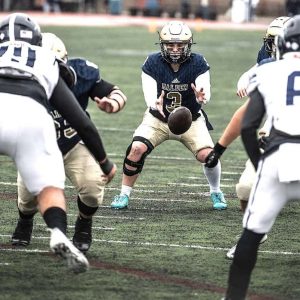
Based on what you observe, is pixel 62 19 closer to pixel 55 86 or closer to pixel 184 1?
pixel 184 1

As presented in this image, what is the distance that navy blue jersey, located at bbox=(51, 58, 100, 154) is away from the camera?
7.32 meters

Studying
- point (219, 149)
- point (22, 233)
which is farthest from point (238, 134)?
point (22, 233)

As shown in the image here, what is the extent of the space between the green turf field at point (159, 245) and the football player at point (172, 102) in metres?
0.23

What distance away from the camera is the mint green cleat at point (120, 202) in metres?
9.12

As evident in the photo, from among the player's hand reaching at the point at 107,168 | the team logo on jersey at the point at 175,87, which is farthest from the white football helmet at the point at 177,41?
the player's hand reaching at the point at 107,168

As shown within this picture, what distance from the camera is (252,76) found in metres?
6.10

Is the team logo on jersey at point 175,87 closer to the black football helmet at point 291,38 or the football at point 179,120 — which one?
the football at point 179,120

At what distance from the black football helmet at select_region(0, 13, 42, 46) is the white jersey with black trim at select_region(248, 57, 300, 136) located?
1.35m

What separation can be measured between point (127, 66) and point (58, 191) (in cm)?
1569

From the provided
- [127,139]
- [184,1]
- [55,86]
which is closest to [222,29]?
[184,1]

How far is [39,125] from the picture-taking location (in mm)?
6227

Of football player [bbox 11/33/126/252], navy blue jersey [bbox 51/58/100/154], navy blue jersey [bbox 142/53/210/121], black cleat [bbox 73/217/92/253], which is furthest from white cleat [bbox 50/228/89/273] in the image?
navy blue jersey [bbox 142/53/210/121]

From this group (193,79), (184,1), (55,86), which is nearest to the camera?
(55,86)

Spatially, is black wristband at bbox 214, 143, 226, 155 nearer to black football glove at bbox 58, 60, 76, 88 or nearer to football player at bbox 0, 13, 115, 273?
football player at bbox 0, 13, 115, 273
